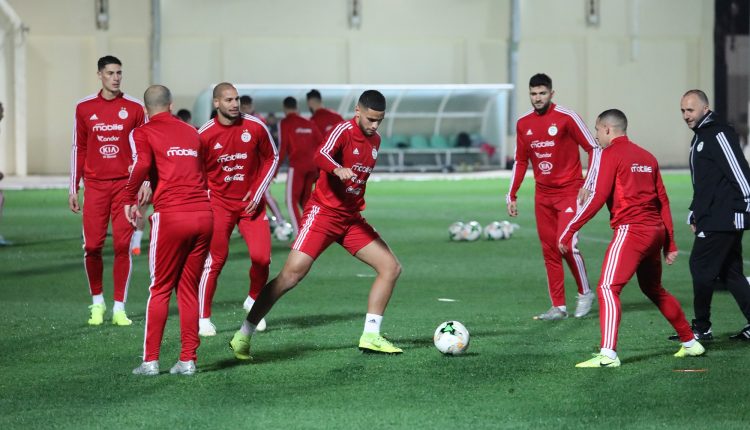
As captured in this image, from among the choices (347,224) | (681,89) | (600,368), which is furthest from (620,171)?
(681,89)

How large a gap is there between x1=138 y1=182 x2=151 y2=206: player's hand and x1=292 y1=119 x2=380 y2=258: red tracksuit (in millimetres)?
1172

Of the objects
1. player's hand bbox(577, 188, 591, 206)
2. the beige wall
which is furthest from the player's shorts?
the beige wall

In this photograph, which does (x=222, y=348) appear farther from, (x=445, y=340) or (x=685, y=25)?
(x=685, y=25)

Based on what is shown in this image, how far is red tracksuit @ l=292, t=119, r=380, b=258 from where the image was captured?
913 cm

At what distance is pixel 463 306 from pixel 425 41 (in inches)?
1243

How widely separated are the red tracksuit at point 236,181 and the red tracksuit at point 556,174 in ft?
8.92

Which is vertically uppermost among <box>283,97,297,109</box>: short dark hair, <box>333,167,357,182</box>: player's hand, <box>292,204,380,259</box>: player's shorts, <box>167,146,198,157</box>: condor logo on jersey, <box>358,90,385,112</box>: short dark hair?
<box>283,97,297,109</box>: short dark hair

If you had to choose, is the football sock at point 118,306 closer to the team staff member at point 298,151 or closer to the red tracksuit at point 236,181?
the red tracksuit at point 236,181

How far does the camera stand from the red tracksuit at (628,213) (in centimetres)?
874

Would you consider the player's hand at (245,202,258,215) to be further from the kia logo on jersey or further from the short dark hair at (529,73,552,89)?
the short dark hair at (529,73,552,89)

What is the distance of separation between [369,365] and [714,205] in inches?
123

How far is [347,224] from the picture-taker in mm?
9336

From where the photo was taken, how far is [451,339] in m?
A: 9.06

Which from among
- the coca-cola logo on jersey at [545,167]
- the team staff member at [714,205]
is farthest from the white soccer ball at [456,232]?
the team staff member at [714,205]
